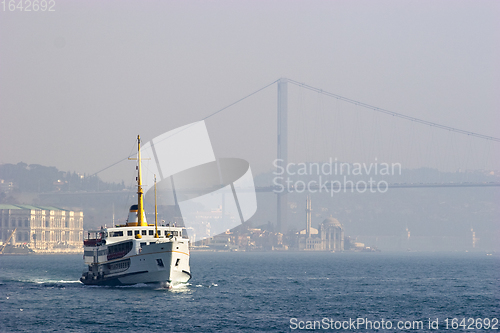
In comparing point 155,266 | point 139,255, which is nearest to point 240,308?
point 155,266

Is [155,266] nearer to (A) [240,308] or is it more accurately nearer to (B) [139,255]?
(B) [139,255]

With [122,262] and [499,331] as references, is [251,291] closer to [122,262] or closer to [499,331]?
[122,262]

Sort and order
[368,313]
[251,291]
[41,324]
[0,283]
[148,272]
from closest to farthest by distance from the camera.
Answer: [41,324] → [368,313] → [148,272] → [251,291] → [0,283]

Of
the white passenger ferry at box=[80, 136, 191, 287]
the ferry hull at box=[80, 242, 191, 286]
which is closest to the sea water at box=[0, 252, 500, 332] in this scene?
the ferry hull at box=[80, 242, 191, 286]

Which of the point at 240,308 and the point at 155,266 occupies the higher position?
A: the point at 155,266

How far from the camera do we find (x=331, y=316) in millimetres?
47594

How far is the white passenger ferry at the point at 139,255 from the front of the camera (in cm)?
5566

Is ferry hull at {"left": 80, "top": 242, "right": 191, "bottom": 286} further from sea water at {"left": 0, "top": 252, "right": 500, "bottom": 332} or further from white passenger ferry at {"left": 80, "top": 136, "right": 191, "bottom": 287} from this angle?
sea water at {"left": 0, "top": 252, "right": 500, "bottom": 332}

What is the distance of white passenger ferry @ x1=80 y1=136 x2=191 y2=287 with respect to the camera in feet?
183

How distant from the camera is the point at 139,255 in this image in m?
55.9

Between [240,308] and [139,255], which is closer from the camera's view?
[240,308]

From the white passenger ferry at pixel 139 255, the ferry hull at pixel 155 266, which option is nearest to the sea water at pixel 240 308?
the ferry hull at pixel 155 266

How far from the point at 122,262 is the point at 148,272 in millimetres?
2856

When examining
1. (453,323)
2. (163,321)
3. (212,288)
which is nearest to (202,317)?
(163,321)
